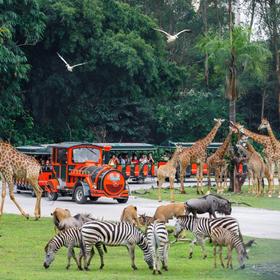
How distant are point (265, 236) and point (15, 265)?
22.8 feet

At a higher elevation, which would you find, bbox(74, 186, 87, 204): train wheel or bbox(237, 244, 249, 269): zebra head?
bbox(74, 186, 87, 204): train wheel

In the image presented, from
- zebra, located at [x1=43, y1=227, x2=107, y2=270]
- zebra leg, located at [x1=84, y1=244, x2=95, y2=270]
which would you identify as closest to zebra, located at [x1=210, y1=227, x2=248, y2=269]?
zebra, located at [x1=43, y1=227, x2=107, y2=270]

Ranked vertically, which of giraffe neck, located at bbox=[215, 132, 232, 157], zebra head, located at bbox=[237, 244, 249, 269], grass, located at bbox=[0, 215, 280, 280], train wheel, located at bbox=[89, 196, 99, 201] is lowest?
grass, located at bbox=[0, 215, 280, 280]

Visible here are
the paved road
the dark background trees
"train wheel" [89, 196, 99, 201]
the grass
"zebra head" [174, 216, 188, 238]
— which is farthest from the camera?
the dark background trees

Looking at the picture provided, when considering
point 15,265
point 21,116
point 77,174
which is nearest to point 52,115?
point 21,116

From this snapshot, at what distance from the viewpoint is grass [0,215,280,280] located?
16078 millimetres

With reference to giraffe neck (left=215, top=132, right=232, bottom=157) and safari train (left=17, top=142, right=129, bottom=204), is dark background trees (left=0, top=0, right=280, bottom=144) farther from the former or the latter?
safari train (left=17, top=142, right=129, bottom=204)

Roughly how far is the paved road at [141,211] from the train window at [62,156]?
1424 millimetres

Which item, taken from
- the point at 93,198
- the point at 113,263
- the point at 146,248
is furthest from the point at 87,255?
the point at 93,198

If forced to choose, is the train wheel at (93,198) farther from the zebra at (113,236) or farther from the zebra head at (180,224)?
the zebra at (113,236)

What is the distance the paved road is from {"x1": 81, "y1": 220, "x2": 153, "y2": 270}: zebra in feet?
19.3

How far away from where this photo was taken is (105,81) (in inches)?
2314

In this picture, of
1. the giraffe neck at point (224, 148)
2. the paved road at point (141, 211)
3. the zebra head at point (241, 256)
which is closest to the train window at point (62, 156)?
the paved road at point (141, 211)

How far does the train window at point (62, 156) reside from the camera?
34875 millimetres
